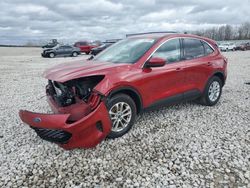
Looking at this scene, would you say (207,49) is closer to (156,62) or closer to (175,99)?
(175,99)

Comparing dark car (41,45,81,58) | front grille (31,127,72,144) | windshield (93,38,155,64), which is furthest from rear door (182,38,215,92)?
dark car (41,45,81,58)

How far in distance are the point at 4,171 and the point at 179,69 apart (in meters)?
3.46

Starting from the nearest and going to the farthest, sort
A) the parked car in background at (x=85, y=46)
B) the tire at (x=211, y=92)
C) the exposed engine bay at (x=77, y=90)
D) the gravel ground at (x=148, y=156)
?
the gravel ground at (x=148, y=156) → the exposed engine bay at (x=77, y=90) → the tire at (x=211, y=92) → the parked car in background at (x=85, y=46)

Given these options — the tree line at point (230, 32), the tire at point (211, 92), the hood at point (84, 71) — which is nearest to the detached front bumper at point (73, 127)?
the hood at point (84, 71)

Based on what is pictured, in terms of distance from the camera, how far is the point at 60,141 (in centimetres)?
330

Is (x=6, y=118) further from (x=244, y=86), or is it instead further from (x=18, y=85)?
(x=244, y=86)

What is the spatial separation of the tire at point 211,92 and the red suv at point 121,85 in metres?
0.02

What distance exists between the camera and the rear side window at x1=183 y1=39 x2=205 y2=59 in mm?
4938

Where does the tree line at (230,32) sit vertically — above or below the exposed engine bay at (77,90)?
above

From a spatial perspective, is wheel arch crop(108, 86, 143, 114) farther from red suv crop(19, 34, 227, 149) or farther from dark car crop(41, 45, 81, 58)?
dark car crop(41, 45, 81, 58)

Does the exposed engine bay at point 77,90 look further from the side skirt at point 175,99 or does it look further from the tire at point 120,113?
the side skirt at point 175,99

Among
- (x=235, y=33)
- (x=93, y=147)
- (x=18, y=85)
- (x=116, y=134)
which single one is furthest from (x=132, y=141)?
(x=235, y=33)

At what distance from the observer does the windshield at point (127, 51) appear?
428 centimetres

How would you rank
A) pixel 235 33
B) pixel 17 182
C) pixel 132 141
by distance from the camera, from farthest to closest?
pixel 235 33
pixel 132 141
pixel 17 182
